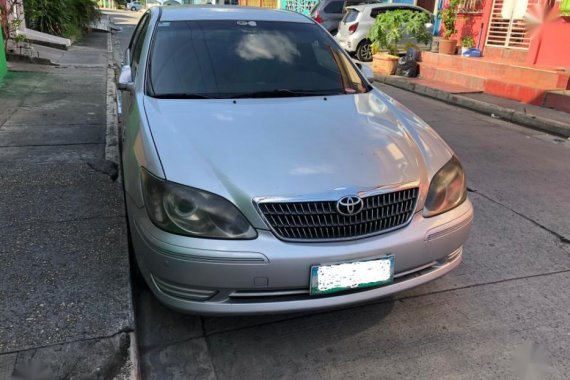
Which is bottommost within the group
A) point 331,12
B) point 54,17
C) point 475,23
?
point 54,17

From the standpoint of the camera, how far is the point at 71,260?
2990 millimetres

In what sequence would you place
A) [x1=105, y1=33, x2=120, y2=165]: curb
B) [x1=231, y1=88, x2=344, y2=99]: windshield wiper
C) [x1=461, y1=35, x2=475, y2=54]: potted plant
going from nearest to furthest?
[x1=231, y1=88, x2=344, y2=99]: windshield wiper
[x1=105, y1=33, x2=120, y2=165]: curb
[x1=461, y1=35, x2=475, y2=54]: potted plant

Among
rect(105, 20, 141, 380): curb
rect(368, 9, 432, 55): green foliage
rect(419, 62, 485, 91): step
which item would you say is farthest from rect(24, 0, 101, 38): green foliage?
rect(419, 62, 485, 91): step

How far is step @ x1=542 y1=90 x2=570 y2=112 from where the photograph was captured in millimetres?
8289

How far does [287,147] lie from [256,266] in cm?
71

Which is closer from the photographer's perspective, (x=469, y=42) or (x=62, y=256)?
(x=62, y=256)

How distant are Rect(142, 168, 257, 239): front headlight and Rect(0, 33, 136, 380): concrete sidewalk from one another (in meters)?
0.61

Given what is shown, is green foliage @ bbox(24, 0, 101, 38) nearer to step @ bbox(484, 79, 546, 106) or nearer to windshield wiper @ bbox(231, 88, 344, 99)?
step @ bbox(484, 79, 546, 106)

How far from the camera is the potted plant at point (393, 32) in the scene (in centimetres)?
1197

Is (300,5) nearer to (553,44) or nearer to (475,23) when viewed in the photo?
(475,23)

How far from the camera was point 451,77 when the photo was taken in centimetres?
1123

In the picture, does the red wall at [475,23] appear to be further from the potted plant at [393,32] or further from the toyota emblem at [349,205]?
the toyota emblem at [349,205]

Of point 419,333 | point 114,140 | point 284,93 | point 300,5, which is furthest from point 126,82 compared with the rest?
point 300,5

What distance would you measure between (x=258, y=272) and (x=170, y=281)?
0.44 metres
